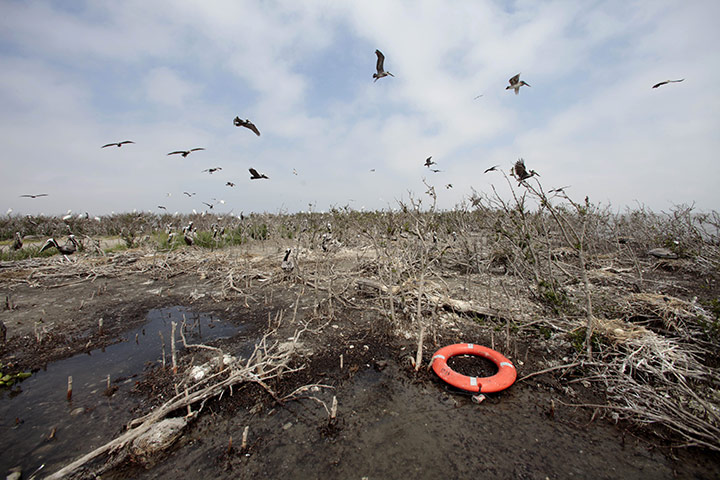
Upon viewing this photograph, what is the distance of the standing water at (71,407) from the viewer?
2.43 metres

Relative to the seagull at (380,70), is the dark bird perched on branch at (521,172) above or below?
below

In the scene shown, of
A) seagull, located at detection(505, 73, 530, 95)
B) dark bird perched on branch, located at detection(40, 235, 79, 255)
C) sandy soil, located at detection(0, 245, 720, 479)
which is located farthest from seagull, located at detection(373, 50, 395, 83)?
dark bird perched on branch, located at detection(40, 235, 79, 255)

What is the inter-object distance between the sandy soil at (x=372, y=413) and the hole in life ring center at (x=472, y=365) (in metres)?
0.03

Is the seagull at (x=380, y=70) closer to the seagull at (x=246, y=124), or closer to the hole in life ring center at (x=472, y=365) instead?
the seagull at (x=246, y=124)

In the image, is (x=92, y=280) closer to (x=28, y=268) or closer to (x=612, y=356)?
(x=28, y=268)

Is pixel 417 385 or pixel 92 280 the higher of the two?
pixel 92 280

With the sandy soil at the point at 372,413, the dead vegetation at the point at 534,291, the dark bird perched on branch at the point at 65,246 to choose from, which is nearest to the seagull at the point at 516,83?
the dead vegetation at the point at 534,291

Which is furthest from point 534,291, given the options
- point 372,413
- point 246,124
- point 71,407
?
point 71,407

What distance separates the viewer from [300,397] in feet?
9.98

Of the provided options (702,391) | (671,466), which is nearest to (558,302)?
(702,391)

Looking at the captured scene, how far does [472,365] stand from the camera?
3.56m

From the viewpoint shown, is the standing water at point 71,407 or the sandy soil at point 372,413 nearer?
the sandy soil at point 372,413

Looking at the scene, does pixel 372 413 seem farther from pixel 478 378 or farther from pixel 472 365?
pixel 472 365

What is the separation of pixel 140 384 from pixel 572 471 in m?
4.30
